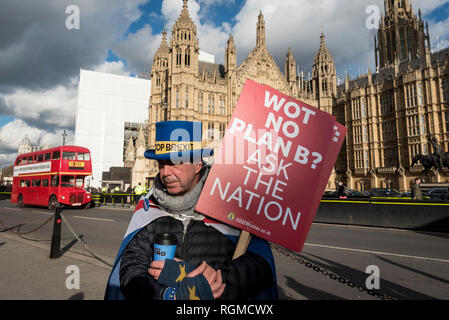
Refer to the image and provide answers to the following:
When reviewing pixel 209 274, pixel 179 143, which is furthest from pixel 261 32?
pixel 209 274

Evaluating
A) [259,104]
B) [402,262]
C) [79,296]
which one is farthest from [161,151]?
[402,262]

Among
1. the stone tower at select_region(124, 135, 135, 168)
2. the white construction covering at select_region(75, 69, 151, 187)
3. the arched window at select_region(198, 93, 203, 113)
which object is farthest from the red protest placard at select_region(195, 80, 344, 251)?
the white construction covering at select_region(75, 69, 151, 187)

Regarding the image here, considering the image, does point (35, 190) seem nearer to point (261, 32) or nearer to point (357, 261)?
point (357, 261)

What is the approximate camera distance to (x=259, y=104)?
6.16 ft

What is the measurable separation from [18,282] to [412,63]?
5515 centimetres

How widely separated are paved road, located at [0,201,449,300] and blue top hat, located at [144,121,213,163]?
9.20 feet

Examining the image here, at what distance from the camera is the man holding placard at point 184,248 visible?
4.79ft

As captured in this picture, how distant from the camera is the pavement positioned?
363 cm

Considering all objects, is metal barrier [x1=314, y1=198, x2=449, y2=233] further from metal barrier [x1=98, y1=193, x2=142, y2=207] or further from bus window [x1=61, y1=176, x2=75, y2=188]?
metal barrier [x1=98, y1=193, x2=142, y2=207]

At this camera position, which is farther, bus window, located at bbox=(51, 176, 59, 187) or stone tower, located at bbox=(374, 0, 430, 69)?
stone tower, located at bbox=(374, 0, 430, 69)

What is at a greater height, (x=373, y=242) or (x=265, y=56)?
(x=265, y=56)

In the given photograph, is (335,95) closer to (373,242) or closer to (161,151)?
(373,242)
